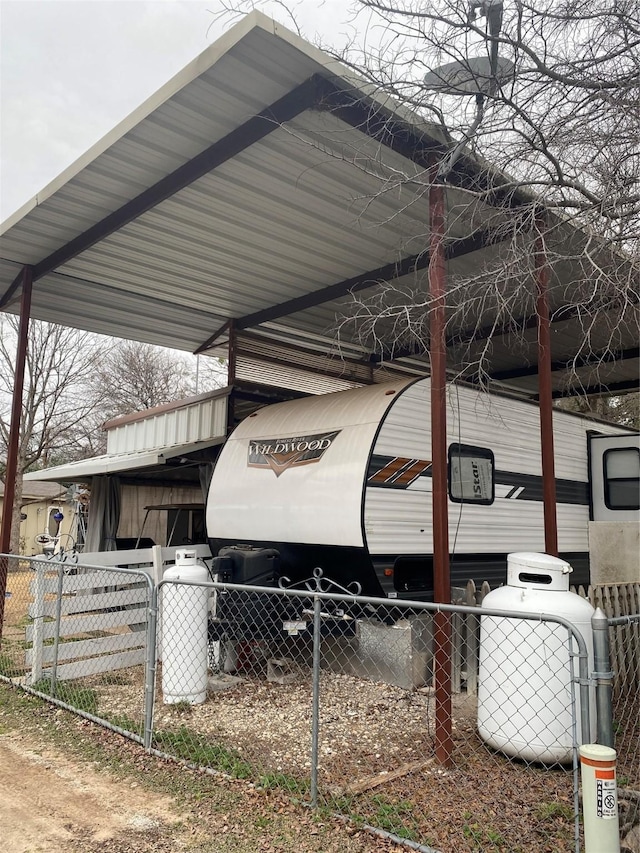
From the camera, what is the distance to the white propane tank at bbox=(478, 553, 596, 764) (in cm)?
451

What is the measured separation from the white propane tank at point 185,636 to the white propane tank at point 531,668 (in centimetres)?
256

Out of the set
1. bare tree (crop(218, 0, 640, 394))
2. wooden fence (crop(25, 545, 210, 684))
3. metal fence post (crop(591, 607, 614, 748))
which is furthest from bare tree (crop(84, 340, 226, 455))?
metal fence post (crop(591, 607, 614, 748))

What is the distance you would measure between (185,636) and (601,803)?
444 cm

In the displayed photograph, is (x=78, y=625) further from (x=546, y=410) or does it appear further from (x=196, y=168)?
(x=546, y=410)

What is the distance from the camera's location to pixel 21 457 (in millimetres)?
21781

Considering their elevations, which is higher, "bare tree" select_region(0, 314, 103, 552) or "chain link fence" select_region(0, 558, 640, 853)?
"bare tree" select_region(0, 314, 103, 552)

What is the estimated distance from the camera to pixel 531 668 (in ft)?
15.1

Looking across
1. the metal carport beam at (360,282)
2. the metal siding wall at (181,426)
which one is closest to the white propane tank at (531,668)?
the metal carport beam at (360,282)

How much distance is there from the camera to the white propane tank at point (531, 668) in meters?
4.51

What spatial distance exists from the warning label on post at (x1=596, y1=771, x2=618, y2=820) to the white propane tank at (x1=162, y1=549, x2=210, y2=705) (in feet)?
13.6

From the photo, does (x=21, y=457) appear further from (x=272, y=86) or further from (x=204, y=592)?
(x=272, y=86)

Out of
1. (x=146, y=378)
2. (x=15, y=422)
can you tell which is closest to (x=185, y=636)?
(x=15, y=422)

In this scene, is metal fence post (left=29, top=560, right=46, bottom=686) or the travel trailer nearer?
metal fence post (left=29, top=560, right=46, bottom=686)

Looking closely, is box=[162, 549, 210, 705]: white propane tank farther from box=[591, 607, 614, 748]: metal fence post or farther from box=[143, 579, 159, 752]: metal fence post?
box=[591, 607, 614, 748]: metal fence post
